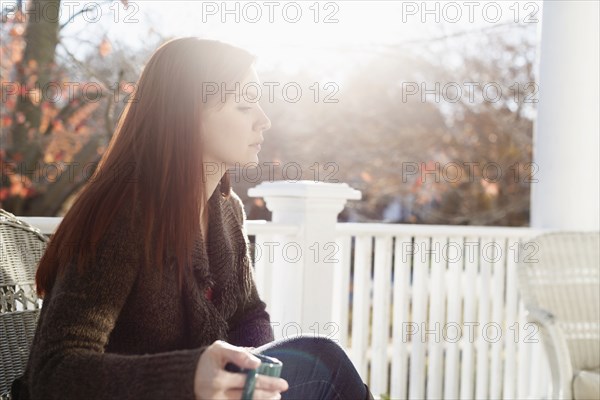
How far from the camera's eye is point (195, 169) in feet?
5.26

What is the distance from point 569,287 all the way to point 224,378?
2286 mm

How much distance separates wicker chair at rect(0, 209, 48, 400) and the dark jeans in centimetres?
68

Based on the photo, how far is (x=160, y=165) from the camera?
1565 millimetres

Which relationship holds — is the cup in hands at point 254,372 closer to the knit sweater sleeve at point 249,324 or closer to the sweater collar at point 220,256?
the sweater collar at point 220,256

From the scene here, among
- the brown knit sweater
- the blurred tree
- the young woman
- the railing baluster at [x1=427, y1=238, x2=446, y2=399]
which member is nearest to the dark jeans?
the young woman

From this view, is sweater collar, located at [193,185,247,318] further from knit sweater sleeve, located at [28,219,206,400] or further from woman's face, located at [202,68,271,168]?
knit sweater sleeve, located at [28,219,206,400]

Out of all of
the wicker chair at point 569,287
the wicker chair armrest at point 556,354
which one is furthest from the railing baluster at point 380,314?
the wicker chair armrest at point 556,354

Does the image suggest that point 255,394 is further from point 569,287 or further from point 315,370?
point 569,287

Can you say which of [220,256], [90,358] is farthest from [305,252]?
[90,358]

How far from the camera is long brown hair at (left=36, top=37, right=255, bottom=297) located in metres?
1.48

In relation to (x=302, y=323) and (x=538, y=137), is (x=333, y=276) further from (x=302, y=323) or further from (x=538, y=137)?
(x=538, y=137)

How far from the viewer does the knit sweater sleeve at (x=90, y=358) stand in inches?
51.1

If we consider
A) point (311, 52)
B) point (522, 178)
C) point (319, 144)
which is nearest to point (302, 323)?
point (311, 52)

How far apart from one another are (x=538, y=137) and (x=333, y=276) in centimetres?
135
